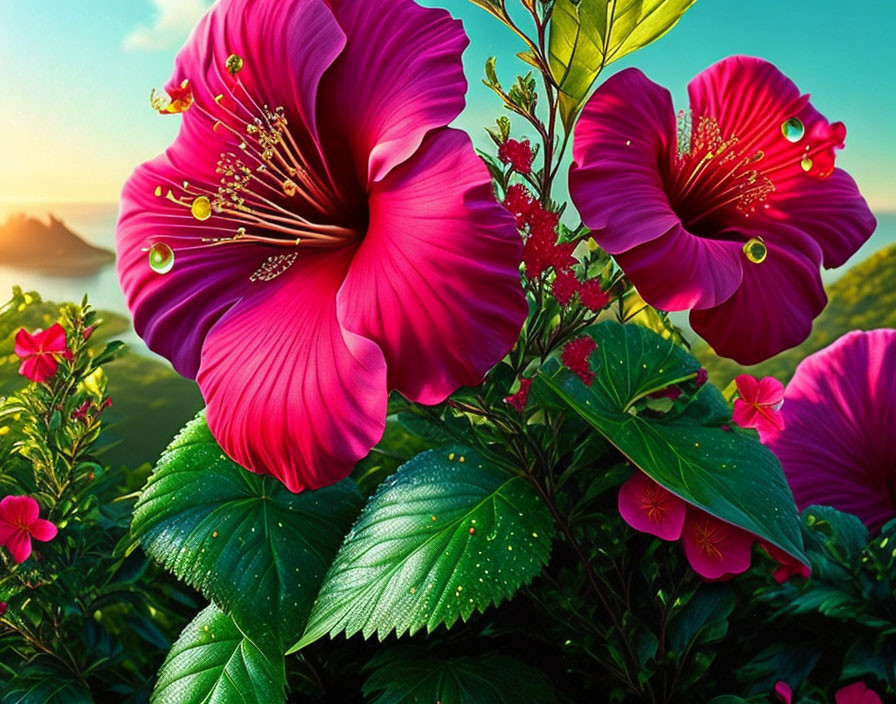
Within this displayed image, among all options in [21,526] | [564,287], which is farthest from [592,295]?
[21,526]

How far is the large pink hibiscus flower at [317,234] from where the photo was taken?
1.12ft

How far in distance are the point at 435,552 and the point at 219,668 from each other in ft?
0.53

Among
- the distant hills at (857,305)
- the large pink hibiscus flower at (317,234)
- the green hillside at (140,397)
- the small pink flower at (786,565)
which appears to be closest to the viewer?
the large pink hibiscus flower at (317,234)

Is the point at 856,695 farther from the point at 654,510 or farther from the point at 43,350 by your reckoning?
the point at 43,350

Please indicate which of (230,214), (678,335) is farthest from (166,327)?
(678,335)

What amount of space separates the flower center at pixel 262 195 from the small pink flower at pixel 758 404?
24cm

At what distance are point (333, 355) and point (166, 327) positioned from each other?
0.40 feet

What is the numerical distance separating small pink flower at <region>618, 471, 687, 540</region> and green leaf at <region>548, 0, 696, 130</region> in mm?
198

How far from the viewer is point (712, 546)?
45 centimetres

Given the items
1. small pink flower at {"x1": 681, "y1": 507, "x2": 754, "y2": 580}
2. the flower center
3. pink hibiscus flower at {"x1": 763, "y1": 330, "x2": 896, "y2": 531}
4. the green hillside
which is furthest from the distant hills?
the flower center

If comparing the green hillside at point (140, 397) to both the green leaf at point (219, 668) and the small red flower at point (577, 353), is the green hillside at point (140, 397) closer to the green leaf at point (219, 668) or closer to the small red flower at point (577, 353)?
the green leaf at point (219, 668)

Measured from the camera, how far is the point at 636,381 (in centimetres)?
49

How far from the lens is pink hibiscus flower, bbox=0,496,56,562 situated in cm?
53

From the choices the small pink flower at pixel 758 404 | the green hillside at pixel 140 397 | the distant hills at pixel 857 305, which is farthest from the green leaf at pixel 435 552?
the distant hills at pixel 857 305
